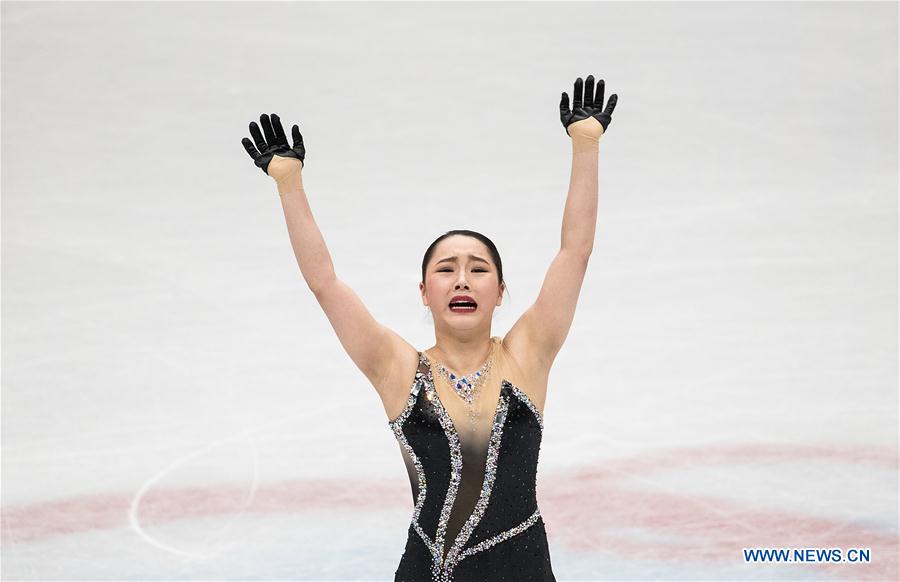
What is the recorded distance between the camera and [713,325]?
827cm

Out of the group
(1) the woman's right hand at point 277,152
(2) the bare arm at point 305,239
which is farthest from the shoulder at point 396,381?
(1) the woman's right hand at point 277,152

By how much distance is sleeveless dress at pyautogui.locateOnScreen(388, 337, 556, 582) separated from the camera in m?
2.91

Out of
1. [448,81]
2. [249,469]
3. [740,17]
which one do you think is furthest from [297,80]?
[249,469]

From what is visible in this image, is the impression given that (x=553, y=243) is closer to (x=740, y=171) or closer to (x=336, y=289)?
(x=740, y=171)

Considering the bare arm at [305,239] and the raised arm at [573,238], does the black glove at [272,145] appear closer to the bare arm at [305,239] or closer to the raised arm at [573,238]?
the bare arm at [305,239]

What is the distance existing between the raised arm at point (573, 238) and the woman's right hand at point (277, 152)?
2.21 ft

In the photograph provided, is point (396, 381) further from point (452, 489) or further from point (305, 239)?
point (305, 239)

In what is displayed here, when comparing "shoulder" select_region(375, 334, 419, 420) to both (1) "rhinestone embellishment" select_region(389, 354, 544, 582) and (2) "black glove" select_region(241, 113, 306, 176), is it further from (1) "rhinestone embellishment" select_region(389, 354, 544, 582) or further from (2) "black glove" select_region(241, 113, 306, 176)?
(2) "black glove" select_region(241, 113, 306, 176)

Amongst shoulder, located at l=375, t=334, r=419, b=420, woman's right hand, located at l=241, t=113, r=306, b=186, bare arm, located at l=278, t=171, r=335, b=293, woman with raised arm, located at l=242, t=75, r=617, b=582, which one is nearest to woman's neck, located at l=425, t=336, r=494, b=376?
woman with raised arm, located at l=242, t=75, r=617, b=582

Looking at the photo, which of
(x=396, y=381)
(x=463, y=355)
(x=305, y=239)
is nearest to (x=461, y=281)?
(x=463, y=355)

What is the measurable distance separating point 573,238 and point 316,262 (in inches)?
25.5

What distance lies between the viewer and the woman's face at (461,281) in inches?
118

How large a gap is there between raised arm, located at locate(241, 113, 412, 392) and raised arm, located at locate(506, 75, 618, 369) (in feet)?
1.25

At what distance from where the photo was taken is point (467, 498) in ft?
9.58
